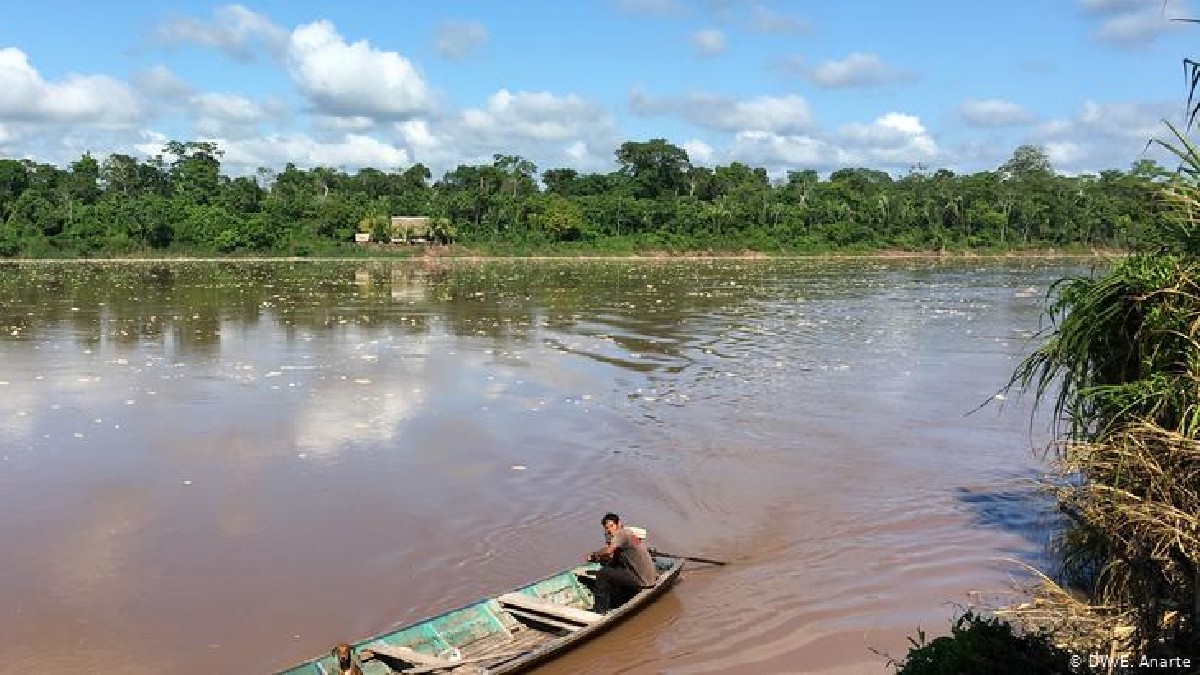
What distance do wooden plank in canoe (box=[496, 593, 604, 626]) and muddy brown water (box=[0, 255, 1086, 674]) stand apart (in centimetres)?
30

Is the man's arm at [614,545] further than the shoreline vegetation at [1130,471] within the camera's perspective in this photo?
Yes

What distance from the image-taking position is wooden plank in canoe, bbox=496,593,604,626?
991 cm

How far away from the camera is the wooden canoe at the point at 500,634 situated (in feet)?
28.6

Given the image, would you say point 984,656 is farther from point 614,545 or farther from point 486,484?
point 486,484

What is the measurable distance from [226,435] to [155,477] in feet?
8.91

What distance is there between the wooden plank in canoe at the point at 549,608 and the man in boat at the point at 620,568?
480 mm

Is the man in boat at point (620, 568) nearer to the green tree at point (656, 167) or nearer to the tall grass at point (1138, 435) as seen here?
the tall grass at point (1138, 435)

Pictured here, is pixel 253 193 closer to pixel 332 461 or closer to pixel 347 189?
pixel 347 189

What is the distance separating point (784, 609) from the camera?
10945 mm

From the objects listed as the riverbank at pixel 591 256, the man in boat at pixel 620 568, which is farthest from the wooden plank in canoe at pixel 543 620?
the riverbank at pixel 591 256

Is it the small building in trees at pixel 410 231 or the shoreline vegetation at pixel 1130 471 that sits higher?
the small building in trees at pixel 410 231

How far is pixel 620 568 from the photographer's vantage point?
35.0ft

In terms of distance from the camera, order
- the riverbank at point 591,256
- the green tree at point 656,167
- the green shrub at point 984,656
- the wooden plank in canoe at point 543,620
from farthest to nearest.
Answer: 1. the green tree at point 656,167
2. the riverbank at point 591,256
3. the wooden plank in canoe at point 543,620
4. the green shrub at point 984,656

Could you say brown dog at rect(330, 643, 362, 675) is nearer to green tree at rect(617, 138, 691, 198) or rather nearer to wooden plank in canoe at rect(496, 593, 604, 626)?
wooden plank in canoe at rect(496, 593, 604, 626)
